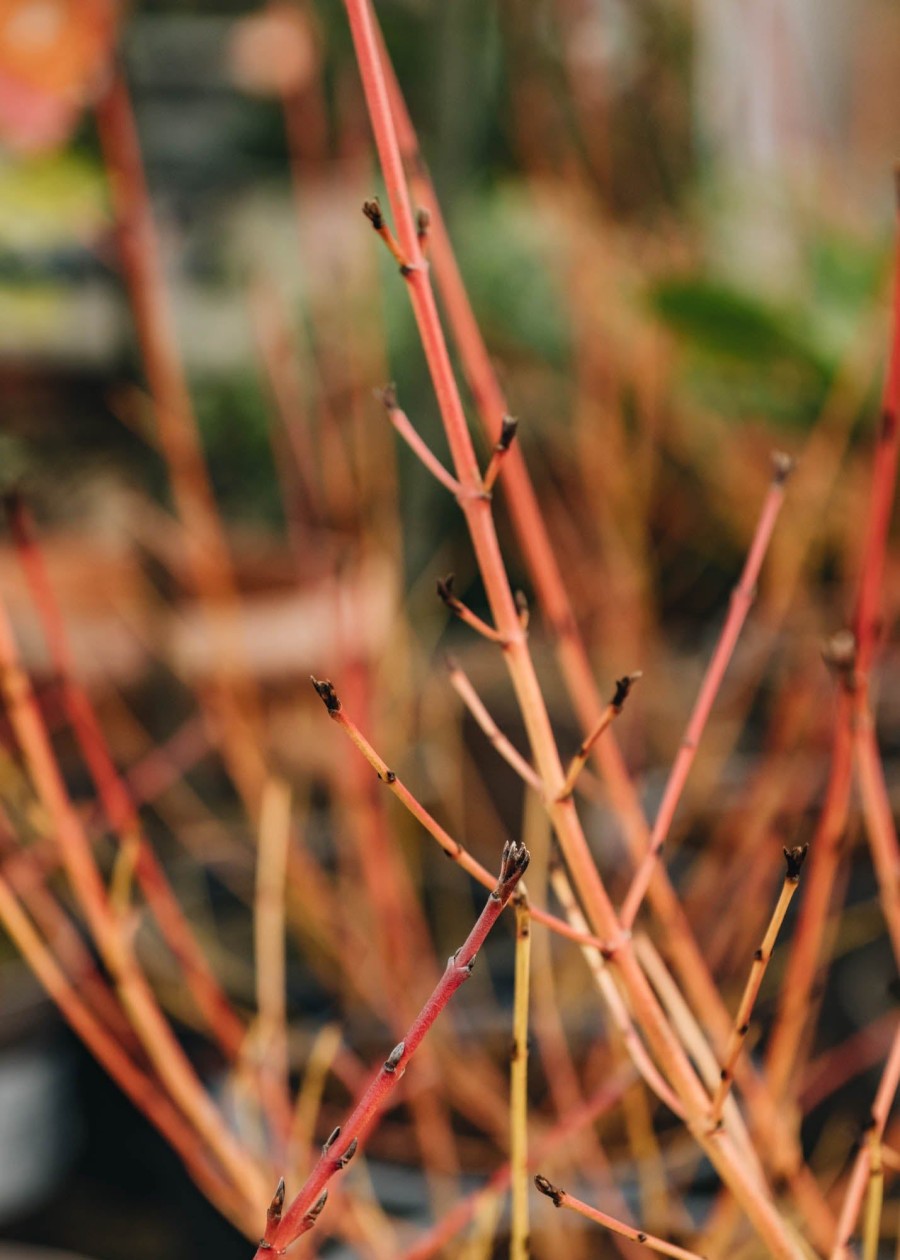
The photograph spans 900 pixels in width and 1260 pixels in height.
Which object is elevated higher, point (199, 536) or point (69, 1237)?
point (199, 536)

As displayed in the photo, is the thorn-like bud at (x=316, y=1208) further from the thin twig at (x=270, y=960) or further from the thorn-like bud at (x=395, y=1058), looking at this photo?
the thin twig at (x=270, y=960)

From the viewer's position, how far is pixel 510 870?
0.41 feet

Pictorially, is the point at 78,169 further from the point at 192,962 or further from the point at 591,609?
the point at 192,962

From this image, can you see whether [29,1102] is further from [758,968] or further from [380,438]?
[758,968]

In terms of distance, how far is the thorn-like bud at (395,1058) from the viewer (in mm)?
126

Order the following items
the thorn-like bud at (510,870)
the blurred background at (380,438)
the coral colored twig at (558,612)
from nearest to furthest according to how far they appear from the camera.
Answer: the thorn-like bud at (510,870) < the coral colored twig at (558,612) < the blurred background at (380,438)

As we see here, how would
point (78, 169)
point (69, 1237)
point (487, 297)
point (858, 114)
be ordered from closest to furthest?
1. point (69, 1237)
2. point (78, 169)
3. point (487, 297)
4. point (858, 114)

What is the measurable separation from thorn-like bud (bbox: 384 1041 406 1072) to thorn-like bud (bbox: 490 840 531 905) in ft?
0.06

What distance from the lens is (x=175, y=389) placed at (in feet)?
1.39

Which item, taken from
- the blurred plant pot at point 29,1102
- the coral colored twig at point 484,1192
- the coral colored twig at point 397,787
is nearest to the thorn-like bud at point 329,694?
the coral colored twig at point 397,787

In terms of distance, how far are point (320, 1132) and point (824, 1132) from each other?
17 centimetres

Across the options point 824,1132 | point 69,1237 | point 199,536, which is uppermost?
point 199,536

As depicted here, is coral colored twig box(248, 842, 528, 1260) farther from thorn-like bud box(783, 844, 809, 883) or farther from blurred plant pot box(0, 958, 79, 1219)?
blurred plant pot box(0, 958, 79, 1219)

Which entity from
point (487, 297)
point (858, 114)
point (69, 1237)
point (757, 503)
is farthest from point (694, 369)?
point (858, 114)
